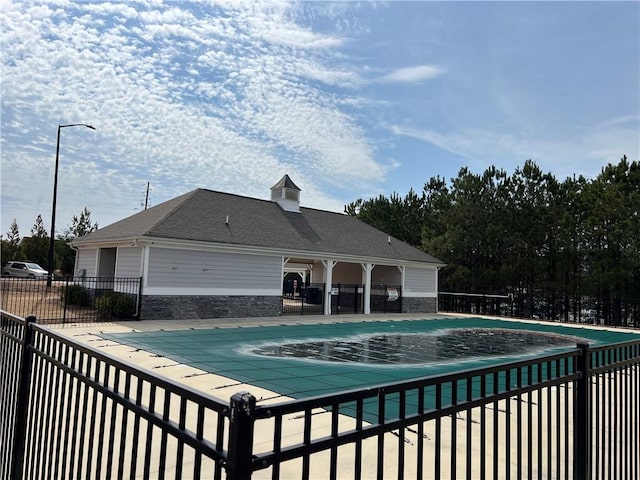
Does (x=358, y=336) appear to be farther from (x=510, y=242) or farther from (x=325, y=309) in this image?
(x=510, y=242)

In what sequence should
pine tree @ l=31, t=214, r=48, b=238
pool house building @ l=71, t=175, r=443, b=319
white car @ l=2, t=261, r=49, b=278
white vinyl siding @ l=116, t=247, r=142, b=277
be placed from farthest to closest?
pine tree @ l=31, t=214, r=48, b=238
white car @ l=2, t=261, r=49, b=278
white vinyl siding @ l=116, t=247, r=142, b=277
pool house building @ l=71, t=175, r=443, b=319

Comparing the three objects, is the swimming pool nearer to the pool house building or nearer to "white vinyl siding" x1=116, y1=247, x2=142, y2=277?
the pool house building

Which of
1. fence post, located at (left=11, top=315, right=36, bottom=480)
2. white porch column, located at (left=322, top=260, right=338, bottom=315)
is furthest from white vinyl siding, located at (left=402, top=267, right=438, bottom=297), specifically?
fence post, located at (left=11, top=315, right=36, bottom=480)

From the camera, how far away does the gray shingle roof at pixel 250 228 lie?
15.6 m

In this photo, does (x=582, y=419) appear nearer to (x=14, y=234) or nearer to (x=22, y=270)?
(x=22, y=270)

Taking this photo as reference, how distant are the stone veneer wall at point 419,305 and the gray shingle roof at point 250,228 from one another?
215 centimetres

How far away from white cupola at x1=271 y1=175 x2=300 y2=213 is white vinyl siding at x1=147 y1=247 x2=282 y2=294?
17.9ft

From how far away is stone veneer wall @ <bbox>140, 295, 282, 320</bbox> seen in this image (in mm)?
14047

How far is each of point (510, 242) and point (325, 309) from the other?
1230 centimetres

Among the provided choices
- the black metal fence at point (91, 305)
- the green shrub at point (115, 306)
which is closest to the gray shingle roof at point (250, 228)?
the black metal fence at point (91, 305)

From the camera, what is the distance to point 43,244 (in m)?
36.6

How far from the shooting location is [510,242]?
79.3 ft

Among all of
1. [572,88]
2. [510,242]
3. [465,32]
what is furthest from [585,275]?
Result: [465,32]

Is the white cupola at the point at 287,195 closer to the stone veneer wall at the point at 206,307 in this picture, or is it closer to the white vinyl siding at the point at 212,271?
the white vinyl siding at the point at 212,271
